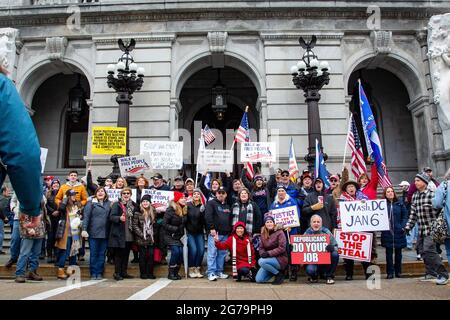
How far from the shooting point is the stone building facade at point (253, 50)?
14289 millimetres

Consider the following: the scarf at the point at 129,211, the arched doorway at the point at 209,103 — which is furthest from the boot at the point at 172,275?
the arched doorway at the point at 209,103

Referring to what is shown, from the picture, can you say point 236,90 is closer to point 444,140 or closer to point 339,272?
point 444,140

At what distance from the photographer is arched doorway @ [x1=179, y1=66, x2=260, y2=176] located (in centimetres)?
1897

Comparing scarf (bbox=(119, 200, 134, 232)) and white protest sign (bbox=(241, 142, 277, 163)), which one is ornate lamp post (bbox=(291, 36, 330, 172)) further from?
scarf (bbox=(119, 200, 134, 232))

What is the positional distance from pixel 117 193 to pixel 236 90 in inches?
450

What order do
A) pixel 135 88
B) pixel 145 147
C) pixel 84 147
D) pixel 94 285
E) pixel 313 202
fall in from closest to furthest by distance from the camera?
pixel 94 285, pixel 313 202, pixel 145 147, pixel 135 88, pixel 84 147

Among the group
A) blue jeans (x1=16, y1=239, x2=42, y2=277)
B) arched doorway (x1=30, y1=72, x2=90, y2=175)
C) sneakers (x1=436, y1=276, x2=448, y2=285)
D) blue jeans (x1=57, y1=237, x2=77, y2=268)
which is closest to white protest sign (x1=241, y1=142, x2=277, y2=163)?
blue jeans (x1=57, y1=237, x2=77, y2=268)

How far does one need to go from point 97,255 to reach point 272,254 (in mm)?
3807

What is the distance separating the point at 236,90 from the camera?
19.3 meters

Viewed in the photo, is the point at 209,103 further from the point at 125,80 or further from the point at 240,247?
the point at 240,247

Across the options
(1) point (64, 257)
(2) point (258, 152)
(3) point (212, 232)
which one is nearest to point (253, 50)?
(2) point (258, 152)

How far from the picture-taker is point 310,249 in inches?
289

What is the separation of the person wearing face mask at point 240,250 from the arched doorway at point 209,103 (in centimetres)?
1112

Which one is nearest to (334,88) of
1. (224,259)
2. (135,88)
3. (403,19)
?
A: (403,19)
